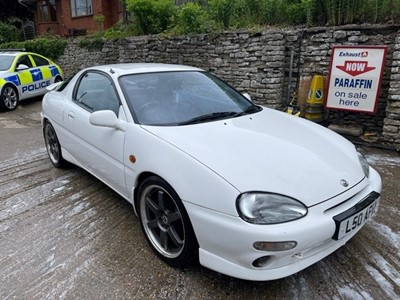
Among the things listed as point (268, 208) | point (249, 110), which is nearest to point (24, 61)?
point (249, 110)

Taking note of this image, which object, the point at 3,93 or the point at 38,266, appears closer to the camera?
the point at 38,266

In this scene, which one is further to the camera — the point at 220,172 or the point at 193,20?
the point at 193,20

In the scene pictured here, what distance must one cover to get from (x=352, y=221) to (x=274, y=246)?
0.57 meters

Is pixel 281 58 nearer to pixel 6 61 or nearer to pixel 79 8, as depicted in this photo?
pixel 6 61

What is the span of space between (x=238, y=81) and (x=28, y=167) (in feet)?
14.0

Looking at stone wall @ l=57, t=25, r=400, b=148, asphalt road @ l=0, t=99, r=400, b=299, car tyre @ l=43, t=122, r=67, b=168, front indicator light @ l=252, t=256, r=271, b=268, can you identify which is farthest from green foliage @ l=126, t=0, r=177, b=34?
front indicator light @ l=252, t=256, r=271, b=268

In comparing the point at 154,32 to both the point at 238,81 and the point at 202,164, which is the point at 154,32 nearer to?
the point at 238,81

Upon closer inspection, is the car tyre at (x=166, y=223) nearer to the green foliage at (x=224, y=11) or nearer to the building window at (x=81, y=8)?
the green foliage at (x=224, y=11)

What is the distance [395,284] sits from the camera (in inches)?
87.3

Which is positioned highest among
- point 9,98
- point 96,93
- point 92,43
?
point 92,43

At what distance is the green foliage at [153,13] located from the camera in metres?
9.27

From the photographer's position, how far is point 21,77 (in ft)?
28.1

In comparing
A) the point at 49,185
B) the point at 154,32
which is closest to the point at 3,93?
the point at 154,32

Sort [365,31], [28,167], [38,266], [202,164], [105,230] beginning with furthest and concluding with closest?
[365,31] → [28,167] → [105,230] → [38,266] → [202,164]
